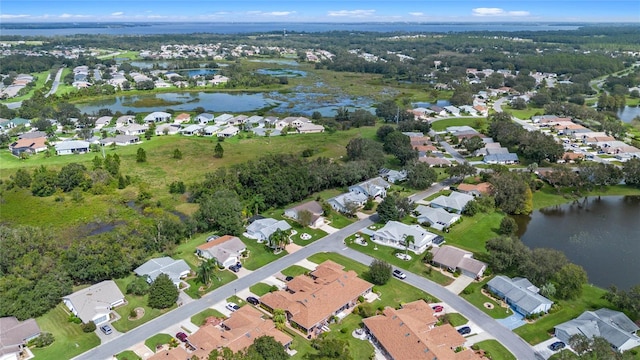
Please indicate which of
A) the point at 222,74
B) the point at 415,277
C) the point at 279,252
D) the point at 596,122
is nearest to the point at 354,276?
the point at 415,277

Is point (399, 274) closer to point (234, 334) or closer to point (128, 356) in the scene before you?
point (234, 334)

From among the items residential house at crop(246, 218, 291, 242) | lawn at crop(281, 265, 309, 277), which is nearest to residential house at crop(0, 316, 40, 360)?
lawn at crop(281, 265, 309, 277)

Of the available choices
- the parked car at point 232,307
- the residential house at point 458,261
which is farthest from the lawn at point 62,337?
the residential house at point 458,261

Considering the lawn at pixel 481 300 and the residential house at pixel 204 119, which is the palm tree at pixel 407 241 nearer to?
the lawn at pixel 481 300

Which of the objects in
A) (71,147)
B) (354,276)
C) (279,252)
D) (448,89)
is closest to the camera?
(354,276)

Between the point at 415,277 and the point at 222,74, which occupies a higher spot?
the point at 222,74

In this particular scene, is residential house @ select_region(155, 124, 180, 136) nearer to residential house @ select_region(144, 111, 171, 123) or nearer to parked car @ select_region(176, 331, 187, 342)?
residential house @ select_region(144, 111, 171, 123)

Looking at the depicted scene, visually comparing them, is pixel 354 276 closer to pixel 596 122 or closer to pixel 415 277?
pixel 415 277
